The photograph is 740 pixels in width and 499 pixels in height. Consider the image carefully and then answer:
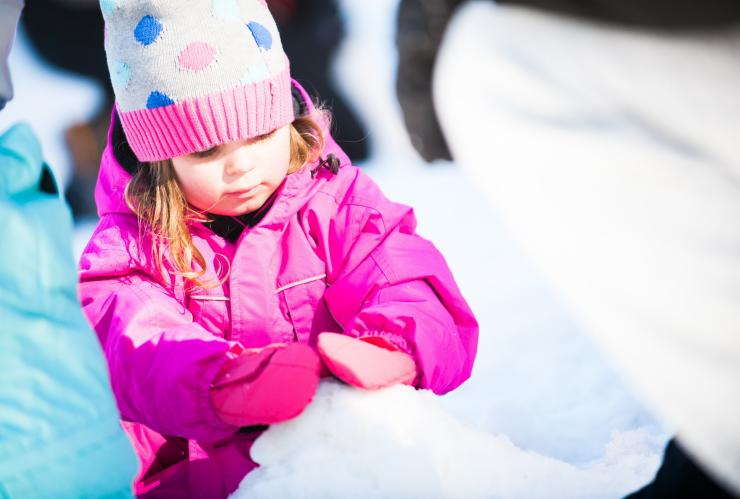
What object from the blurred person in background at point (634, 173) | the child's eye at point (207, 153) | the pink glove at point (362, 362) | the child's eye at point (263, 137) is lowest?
the pink glove at point (362, 362)

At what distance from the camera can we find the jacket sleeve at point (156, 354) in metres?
0.87

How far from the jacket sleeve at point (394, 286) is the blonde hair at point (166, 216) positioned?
13 cm

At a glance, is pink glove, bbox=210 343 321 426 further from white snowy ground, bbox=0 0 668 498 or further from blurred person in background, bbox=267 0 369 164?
blurred person in background, bbox=267 0 369 164

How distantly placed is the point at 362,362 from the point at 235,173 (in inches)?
13.9

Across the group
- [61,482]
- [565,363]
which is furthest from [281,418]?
[565,363]

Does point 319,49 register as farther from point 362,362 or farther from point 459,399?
point 362,362

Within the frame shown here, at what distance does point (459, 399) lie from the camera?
133 cm

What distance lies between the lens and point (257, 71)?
103 centimetres

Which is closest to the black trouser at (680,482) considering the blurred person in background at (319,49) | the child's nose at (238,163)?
the child's nose at (238,163)

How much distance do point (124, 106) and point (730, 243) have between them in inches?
31.3

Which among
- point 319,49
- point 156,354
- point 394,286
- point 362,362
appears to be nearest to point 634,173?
point 362,362

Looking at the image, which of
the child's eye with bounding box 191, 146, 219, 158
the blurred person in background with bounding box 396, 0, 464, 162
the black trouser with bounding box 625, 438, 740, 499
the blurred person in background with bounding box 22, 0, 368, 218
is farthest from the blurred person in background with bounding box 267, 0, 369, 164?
the black trouser with bounding box 625, 438, 740, 499

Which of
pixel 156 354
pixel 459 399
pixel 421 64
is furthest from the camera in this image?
pixel 459 399

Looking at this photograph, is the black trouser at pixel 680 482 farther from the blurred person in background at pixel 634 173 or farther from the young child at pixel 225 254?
the young child at pixel 225 254
